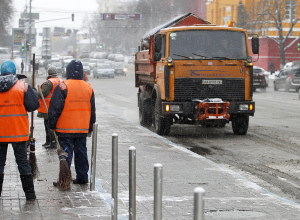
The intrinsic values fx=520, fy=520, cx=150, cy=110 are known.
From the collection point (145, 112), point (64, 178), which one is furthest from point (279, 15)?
point (64, 178)

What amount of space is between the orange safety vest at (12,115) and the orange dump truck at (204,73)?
6531 mm

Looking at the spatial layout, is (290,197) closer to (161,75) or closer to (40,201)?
(40,201)

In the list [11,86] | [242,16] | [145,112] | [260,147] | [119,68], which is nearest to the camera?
[11,86]

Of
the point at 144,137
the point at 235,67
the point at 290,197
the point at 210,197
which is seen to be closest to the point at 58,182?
the point at 210,197

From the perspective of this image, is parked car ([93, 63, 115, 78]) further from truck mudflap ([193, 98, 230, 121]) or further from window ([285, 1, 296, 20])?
truck mudflap ([193, 98, 230, 121])

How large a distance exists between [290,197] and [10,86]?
13.1ft

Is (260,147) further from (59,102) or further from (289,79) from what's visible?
(289,79)

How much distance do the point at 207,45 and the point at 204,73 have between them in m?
0.72

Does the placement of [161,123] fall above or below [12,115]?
below

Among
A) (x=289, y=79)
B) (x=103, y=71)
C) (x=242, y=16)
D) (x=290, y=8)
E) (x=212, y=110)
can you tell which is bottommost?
(x=212, y=110)

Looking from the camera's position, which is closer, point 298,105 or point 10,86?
point 10,86

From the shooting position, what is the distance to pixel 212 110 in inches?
478

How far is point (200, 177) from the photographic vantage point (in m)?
7.77

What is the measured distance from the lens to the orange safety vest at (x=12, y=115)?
6.05 m
